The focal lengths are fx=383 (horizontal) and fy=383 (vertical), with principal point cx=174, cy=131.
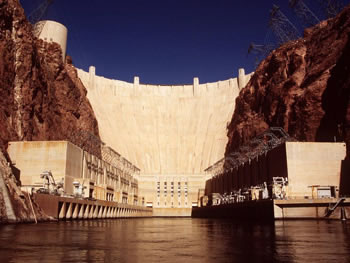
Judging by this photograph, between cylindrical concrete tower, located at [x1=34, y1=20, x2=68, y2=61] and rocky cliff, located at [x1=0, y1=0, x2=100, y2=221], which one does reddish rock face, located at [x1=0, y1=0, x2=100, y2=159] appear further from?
cylindrical concrete tower, located at [x1=34, y1=20, x2=68, y2=61]

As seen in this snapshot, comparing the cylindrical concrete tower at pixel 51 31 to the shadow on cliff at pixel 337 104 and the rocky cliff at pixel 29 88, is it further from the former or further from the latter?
the shadow on cliff at pixel 337 104

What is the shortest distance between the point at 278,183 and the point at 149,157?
62842 millimetres

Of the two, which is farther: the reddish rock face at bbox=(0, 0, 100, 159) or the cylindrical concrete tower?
the cylindrical concrete tower

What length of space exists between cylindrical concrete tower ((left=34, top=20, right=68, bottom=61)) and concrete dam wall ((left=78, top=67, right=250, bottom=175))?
1022 inches

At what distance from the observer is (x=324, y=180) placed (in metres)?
44.0

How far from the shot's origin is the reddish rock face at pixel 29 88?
169 ft

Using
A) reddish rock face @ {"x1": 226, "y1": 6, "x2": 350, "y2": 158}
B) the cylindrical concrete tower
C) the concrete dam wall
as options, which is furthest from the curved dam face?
the cylindrical concrete tower

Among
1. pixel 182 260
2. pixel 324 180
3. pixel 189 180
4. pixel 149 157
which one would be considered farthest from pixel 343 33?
pixel 182 260

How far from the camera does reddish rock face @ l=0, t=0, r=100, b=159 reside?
169 ft

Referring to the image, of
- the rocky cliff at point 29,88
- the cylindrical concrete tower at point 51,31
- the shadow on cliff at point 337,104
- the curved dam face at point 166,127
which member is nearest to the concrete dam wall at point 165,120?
the curved dam face at point 166,127

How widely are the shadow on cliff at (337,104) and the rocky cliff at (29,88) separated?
3613 cm

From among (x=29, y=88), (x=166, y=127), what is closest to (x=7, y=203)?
(x=29, y=88)

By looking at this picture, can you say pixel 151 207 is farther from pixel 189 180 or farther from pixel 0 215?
pixel 0 215

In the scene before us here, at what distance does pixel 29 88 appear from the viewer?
186 ft
